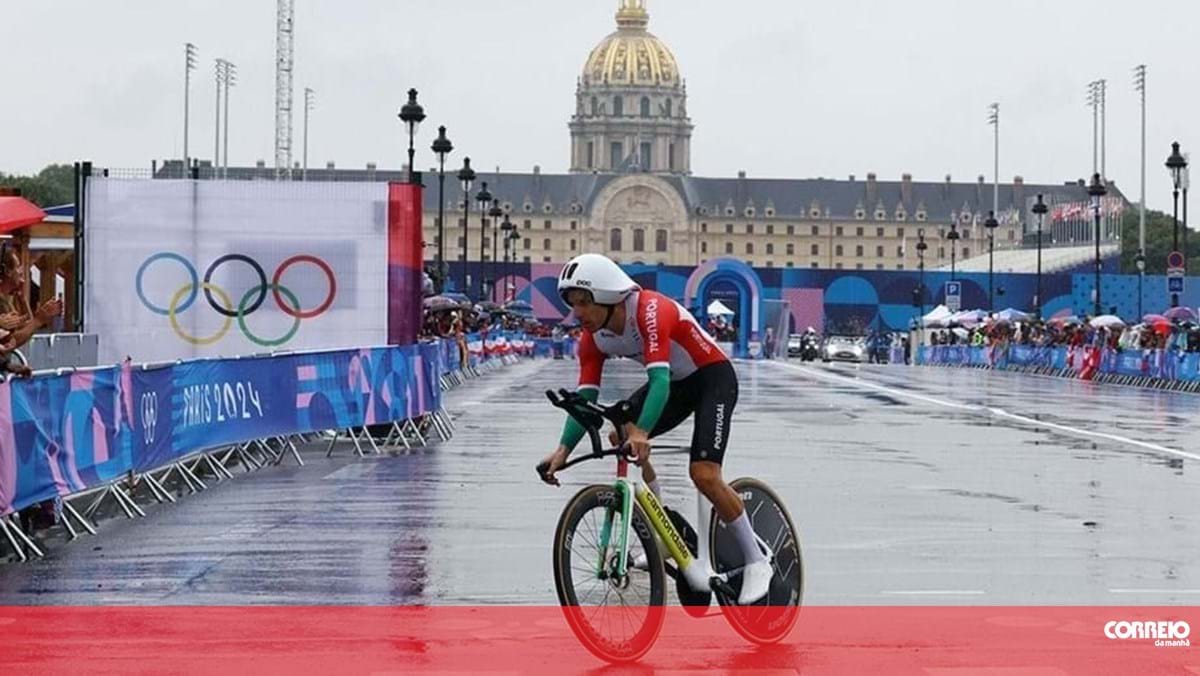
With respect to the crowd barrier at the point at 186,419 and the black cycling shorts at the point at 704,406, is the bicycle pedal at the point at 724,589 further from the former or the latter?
the crowd barrier at the point at 186,419

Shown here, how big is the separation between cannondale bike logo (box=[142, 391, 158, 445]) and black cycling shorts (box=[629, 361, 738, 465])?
29.9ft

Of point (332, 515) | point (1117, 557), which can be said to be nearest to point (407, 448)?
point (332, 515)

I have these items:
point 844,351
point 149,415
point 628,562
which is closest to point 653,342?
point 628,562

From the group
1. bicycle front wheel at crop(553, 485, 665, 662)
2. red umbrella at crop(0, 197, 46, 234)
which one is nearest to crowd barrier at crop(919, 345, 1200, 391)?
red umbrella at crop(0, 197, 46, 234)

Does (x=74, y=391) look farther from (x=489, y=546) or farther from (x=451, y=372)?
(x=451, y=372)

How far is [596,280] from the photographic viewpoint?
9.47 m

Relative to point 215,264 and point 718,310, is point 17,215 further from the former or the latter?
point 718,310

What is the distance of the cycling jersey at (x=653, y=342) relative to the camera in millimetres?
9602

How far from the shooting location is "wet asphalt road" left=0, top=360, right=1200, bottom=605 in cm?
1233

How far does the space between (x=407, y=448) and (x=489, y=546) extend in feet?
37.4

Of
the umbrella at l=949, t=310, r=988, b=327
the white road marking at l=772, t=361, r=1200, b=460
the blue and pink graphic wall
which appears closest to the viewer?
the white road marking at l=772, t=361, r=1200, b=460

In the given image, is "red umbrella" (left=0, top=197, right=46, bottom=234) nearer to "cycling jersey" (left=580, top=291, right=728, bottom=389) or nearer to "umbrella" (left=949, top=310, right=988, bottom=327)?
"cycling jersey" (left=580, top=291, right=728, bottom=389)

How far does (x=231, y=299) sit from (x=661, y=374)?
19885mm

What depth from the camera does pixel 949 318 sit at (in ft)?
350
